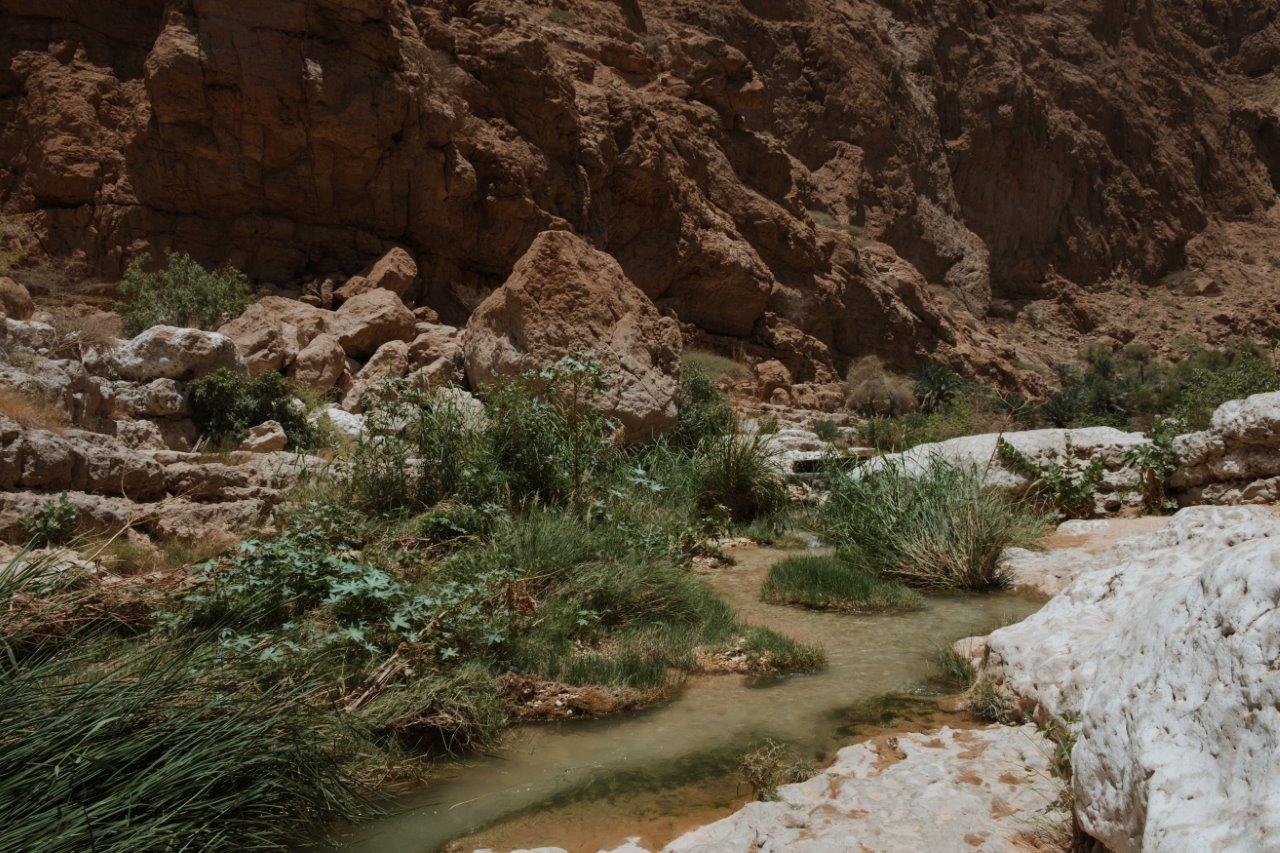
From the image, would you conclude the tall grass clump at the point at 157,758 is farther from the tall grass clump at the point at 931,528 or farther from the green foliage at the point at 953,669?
the tall grass clump at the point at 931,528

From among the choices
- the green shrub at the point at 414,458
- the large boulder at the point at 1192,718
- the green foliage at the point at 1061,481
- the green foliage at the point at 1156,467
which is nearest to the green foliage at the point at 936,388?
the green foliage at the point at 1156,467

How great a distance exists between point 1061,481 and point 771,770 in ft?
22.9

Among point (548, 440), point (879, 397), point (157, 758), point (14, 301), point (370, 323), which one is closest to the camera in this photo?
point (157, 758)

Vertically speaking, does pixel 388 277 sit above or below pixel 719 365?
above

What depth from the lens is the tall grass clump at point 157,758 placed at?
2121 millimetres

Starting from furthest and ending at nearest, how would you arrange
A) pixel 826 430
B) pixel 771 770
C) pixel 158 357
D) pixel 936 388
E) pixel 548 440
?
pixel 936 388, pixel 826 430, pixel 158 357, pixel 548 440, pixel 771 770

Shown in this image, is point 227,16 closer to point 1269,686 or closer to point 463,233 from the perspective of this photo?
point 463,233

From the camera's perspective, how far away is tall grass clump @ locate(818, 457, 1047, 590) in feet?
21.4

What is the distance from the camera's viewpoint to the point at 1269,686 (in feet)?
5.14

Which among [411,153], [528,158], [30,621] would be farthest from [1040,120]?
[30,621]

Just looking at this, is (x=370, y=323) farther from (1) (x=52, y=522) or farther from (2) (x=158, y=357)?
(1) (x=52, y=522)

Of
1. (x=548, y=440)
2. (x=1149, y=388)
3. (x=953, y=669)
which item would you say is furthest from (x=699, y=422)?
(x=1149, y=388)

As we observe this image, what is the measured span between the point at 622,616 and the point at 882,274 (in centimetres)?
2652

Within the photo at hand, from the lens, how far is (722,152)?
2597cm
